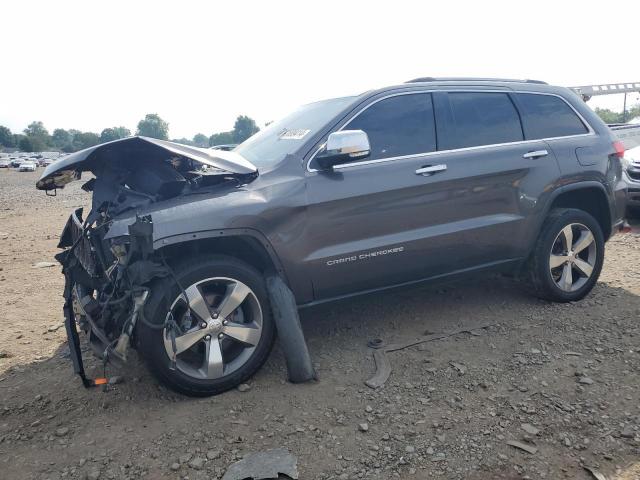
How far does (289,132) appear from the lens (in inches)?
159

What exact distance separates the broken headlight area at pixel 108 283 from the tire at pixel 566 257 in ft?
10.3

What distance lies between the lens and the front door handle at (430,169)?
3.76 meters

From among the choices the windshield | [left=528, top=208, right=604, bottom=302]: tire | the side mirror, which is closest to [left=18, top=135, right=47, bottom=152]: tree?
the windshield

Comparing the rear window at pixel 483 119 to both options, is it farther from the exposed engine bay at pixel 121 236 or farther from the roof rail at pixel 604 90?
the roof rail at pixel 604 90

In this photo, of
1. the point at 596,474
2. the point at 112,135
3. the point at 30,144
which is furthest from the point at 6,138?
the point at 596,474

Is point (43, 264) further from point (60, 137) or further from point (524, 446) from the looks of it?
point (60, 137)

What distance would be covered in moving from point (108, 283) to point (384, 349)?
2.01 meters

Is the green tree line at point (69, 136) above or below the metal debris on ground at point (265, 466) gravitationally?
above

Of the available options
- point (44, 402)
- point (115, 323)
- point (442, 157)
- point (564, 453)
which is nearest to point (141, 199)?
point (115, 323)

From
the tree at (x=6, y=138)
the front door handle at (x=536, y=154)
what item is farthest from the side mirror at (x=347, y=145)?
the tree at (x=6, y=138)

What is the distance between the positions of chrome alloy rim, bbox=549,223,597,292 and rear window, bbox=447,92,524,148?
3.21 feet

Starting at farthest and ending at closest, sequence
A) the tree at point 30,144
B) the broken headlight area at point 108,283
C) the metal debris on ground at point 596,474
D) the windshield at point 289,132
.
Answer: the tree at point 30,144 < the windshield at point 289,132 < the broken headlight area at point 108,283 < the metal debris on ground at point 596,474

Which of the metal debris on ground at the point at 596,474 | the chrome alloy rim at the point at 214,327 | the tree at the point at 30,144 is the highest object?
the tree at the point at 30,144

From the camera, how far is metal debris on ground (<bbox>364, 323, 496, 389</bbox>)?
11.0 ft
